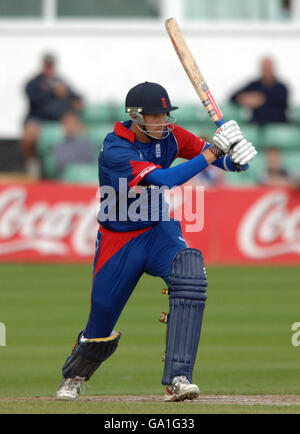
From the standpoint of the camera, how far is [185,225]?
14109 millimetres

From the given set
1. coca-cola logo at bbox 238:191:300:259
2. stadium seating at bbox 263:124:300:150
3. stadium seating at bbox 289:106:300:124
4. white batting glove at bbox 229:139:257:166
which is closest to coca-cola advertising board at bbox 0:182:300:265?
coca-cola logo at bbox 238:191:300:259

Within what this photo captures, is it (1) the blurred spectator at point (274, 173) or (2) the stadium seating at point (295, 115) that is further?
(2) the stadium seating at point (295, 115)

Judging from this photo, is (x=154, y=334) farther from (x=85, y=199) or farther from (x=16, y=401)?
(x=85, y=199)

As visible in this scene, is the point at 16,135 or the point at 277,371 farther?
the point at 16,135

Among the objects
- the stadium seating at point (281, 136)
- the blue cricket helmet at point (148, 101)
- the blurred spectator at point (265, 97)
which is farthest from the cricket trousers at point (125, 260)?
the stadium seating at point (281, 136)

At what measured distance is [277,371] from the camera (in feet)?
25.6

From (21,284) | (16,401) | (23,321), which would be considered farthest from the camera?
(21,284)

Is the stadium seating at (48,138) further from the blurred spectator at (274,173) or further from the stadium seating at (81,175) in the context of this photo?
the blurred spectator at (274,173)

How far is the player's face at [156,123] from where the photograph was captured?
641cm

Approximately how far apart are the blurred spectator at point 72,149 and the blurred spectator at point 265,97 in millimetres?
2545

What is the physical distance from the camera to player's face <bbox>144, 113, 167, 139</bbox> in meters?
6.41
